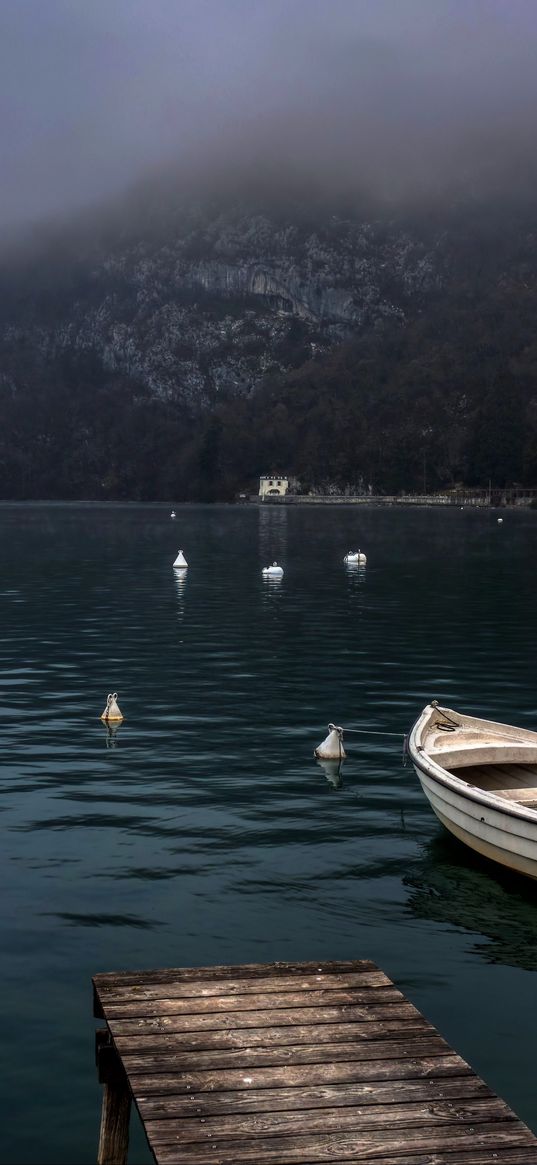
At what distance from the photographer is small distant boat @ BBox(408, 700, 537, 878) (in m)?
16.6

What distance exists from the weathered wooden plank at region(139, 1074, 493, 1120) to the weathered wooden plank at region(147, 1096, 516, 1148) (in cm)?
7

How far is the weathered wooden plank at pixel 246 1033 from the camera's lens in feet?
31.8

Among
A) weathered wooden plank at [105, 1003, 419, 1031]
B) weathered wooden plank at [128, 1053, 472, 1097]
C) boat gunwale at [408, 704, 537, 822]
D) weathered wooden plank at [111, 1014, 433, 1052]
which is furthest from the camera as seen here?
boat gunwale at [408, 704, 537, 822]

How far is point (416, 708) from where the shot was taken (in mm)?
31234

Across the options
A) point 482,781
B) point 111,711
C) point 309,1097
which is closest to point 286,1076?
point 309,1097

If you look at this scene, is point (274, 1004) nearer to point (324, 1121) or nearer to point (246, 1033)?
point (246, 1033)

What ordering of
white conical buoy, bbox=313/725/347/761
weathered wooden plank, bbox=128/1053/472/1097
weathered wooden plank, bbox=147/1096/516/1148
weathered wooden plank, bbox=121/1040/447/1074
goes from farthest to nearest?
white conical buoy, bbox=313/725/347/761, weathered wooden plank, bbox=121/1040/447/1074, weathered wooden plank, bbox=128/1053/472/1097, weathered wooden plank, bbox=147/1096/516/1148

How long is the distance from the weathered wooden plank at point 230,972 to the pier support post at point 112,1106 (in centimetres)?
93

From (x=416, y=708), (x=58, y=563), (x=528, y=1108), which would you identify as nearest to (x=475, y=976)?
(x=528, y=1108)

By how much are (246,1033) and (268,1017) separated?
38 centimetres

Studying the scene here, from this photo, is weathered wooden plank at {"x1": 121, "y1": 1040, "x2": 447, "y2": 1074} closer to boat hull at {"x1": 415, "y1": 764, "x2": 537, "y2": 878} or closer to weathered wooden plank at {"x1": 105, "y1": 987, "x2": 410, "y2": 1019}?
weathered wooden plank at {"x1": 105, "y1": 987, "x2": 410, "y2": 1019}

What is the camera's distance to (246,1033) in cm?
986

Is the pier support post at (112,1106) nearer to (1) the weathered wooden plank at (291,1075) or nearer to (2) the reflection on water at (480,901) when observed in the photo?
→ (1) the weathered wooden plank at (291,1075)

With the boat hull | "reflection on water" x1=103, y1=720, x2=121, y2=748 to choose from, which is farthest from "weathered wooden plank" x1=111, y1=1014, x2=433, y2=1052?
"reflection on water" x1=103, y1=720, x2=121, y2=748
